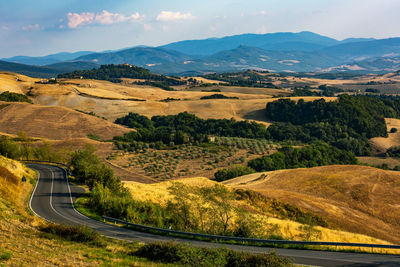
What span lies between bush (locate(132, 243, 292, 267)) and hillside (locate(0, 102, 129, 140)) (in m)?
86.7

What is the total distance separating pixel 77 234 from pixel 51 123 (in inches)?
3818

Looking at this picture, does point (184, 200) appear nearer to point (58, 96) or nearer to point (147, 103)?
point (147, 103)

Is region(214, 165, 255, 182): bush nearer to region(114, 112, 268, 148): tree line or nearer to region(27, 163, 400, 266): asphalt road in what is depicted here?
region(114, 112, 268, 148): tree line

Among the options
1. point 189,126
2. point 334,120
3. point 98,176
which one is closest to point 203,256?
point 98,176

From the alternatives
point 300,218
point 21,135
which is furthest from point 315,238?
point 21,135

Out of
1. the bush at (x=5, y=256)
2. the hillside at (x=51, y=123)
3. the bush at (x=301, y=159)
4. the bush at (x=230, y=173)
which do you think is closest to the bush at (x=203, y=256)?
the bush at (x=5, y=256)

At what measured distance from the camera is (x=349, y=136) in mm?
117438

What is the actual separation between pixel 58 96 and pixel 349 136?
12818cm

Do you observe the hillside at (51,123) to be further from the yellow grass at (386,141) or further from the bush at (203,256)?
the bush at (203,256)

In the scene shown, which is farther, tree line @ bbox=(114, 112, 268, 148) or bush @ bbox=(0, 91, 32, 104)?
bush @ bbox=(0, 91, 32, 104)

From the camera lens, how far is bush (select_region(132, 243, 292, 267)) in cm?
1648

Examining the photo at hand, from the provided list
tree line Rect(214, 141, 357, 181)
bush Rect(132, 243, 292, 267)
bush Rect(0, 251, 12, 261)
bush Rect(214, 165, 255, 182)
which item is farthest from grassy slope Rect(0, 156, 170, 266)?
tree line Rect(214, 141, 357, 181)

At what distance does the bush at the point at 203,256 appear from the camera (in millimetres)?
16484

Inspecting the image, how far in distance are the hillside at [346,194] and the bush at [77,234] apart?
28425 millimetres
